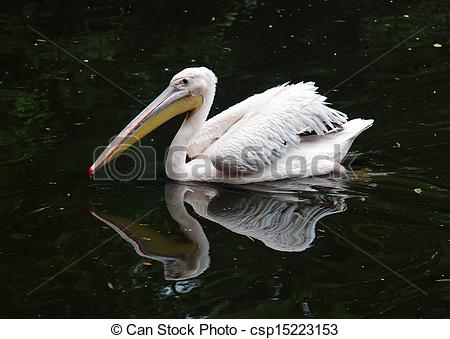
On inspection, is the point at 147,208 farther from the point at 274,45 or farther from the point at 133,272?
the point at 274,45

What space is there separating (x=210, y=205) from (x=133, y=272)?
46.3 inches

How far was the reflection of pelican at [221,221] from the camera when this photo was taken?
5.47 m

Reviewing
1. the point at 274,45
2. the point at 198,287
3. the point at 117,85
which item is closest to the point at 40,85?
the point at 117,85

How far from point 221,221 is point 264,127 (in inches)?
35.9

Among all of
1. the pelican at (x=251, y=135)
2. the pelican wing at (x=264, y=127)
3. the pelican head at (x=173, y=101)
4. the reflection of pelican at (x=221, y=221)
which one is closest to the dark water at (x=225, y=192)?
the reflection of pelican at (x=221, y=221)

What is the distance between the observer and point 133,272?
5.20m

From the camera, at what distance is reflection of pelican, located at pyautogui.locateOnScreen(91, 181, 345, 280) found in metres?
5.47

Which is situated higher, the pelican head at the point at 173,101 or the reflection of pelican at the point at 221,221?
the pelican head at the point at 173,101

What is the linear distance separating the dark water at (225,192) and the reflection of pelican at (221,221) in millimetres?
15

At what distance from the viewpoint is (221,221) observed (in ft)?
19.5

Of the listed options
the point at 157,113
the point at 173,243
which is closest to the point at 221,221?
the point at 173,243

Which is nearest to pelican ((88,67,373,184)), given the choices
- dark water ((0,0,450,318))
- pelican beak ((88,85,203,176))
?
pelican beak ((88,85,203,176))

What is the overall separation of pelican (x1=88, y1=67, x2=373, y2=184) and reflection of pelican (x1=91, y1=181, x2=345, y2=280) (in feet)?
0.61

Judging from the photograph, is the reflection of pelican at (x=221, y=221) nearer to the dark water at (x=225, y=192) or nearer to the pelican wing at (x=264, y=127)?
the dark water at (x=225, y=192)
